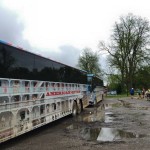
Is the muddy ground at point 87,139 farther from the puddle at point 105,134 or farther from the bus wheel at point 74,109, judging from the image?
the bus wheel at point 74,109

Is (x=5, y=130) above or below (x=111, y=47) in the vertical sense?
below

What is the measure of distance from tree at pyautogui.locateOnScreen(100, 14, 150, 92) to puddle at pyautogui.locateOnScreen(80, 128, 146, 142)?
50.3 meters

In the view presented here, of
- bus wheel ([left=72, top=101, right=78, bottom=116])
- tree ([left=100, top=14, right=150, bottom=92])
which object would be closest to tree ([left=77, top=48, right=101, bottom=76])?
tree ([left=100, top=14, right=150, bottom=92])

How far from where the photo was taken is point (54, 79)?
16094 mm

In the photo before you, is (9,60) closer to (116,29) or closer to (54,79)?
(54,79)

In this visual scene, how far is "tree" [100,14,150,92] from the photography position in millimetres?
63359

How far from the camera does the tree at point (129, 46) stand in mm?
63359

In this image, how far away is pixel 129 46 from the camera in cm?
6412

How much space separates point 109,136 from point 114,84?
73.2 m

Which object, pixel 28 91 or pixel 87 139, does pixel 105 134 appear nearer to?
pixel 87 139

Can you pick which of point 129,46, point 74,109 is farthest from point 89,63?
point 74,109

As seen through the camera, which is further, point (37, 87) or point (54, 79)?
point (54, 79)

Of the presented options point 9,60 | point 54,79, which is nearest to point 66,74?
point 54,79

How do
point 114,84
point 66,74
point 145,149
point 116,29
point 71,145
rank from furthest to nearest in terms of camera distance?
point 114,84 → point 116,29 → point 66,74 → point 71,145 → point 145,149
